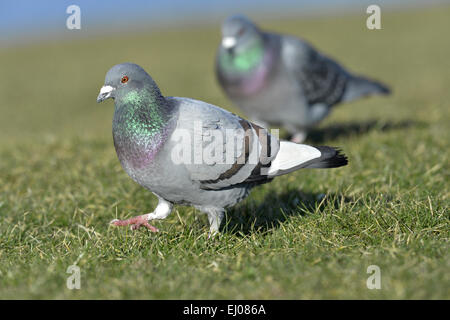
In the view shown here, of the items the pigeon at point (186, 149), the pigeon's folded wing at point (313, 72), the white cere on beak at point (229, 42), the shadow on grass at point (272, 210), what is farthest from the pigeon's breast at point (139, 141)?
the pigeon's folded wing at point (313, 72)

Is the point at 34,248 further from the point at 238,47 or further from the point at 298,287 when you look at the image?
the point at 238,47

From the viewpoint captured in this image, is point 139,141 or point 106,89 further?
point 106,89

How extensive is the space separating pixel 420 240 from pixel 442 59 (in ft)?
39.8

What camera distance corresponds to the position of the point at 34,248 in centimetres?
345

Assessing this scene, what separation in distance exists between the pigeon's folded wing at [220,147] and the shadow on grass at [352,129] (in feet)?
10.4

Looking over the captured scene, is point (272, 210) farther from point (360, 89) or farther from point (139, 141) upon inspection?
point (360, 89)

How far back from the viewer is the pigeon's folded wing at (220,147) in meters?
3.15

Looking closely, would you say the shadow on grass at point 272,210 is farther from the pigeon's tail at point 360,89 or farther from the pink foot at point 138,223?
the pigeon's tail at point 360,89

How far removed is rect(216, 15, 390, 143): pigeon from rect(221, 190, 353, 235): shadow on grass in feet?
5.89

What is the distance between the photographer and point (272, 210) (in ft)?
13.2

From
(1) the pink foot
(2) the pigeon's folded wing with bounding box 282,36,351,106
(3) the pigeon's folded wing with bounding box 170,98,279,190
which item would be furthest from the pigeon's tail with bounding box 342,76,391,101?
(1) the pink foot

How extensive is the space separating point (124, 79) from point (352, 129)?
433cm

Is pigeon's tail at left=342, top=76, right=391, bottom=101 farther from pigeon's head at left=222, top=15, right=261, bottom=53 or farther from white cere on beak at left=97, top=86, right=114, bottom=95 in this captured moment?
white cere on beak at left=97, top=86, right=114, bottom=95

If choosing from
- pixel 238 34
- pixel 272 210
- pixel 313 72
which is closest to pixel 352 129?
pixel 313 72
